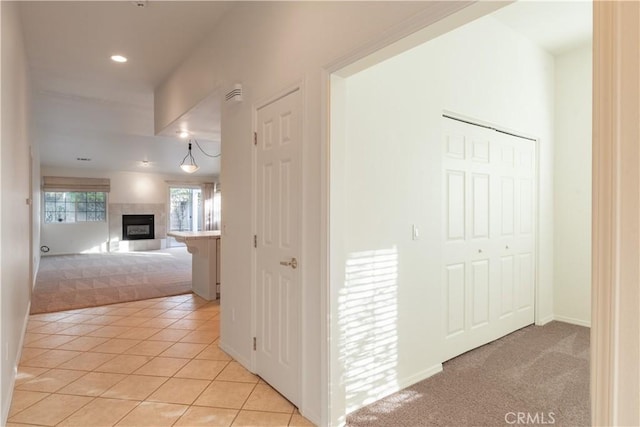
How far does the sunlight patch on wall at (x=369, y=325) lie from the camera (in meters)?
2.11

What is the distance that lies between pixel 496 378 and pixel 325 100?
90.5 inches

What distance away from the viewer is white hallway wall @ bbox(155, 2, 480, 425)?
1.79m

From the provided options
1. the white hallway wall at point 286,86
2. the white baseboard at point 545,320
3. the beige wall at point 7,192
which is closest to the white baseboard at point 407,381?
the white hallway wall at point 286,86

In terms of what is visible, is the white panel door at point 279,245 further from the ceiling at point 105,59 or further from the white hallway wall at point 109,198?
the white hallway wall at point 109,198

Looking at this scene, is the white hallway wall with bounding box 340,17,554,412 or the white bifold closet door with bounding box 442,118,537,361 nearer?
the white hallway wall with bounding box 340,17,554,412

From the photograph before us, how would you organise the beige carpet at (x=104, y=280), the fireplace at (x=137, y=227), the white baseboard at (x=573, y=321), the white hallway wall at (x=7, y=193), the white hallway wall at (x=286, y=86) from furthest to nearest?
A: the fireplace at (x=137, y=227) → the beige carpet at (x=104, y=280) → the white baseboard at (x=573, y=321) → the white hallway wall at (x=7, y=193) → the white hallway wall at (x=286, y=86)

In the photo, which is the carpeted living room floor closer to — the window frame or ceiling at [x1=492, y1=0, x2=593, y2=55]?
ceiling at [x1=492, y1=0, x2=593, y2=55]

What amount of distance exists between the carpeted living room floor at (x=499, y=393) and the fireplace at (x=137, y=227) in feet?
34.8

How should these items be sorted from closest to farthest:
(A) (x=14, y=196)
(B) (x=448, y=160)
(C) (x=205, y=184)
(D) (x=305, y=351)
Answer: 1. (D) (x=305, y=351)
2. (A) (x=14, y=196)
3. (B) (x=448, y=160)
4. (C) (x=205, y=184)

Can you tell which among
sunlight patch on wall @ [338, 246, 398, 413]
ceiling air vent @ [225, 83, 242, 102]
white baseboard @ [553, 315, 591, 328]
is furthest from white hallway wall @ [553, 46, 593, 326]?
ceiling air vent @ [225, 83, 242, 102]

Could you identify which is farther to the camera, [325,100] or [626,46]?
[325,100]

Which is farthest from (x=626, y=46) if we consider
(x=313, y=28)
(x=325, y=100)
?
(x=313, y=28)

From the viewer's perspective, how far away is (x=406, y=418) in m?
2.06

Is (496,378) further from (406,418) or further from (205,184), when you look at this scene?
(205,184)
